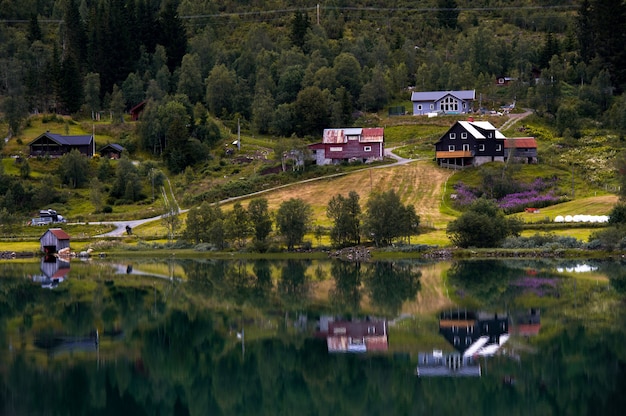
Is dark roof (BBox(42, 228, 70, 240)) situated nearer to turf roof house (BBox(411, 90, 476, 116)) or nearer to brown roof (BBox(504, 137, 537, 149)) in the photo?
brown roof (BBox(504, 137, 537, 149))

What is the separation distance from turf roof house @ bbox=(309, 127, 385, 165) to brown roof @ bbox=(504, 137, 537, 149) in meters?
14.2

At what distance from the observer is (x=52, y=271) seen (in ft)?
233

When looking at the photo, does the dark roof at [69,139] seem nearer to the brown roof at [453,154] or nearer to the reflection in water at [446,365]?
the brown roof at [453,154]

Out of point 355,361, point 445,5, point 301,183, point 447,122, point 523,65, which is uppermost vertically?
point 445,5

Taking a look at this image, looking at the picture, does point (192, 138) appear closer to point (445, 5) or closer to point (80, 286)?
point (80, 286)

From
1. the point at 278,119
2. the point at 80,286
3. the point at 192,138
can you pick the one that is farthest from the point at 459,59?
the point at 80,286

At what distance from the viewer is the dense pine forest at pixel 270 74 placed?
377 ft

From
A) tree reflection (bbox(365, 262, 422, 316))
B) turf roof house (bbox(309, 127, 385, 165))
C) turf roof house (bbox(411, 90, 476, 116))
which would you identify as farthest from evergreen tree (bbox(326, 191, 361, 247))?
turf roof house (bbox(411, 90, 476, 116))

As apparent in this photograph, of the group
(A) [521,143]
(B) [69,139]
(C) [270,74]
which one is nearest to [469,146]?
(A) [521,143]

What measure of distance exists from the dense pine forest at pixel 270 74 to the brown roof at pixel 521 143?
8.28m

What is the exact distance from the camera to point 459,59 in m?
138

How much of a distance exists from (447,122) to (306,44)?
112ft

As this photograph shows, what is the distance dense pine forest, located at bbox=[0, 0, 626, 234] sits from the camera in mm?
114938

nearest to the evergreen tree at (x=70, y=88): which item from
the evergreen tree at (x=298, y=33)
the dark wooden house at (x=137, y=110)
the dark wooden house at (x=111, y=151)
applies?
the dark wooden house at (x=137, y=110)
